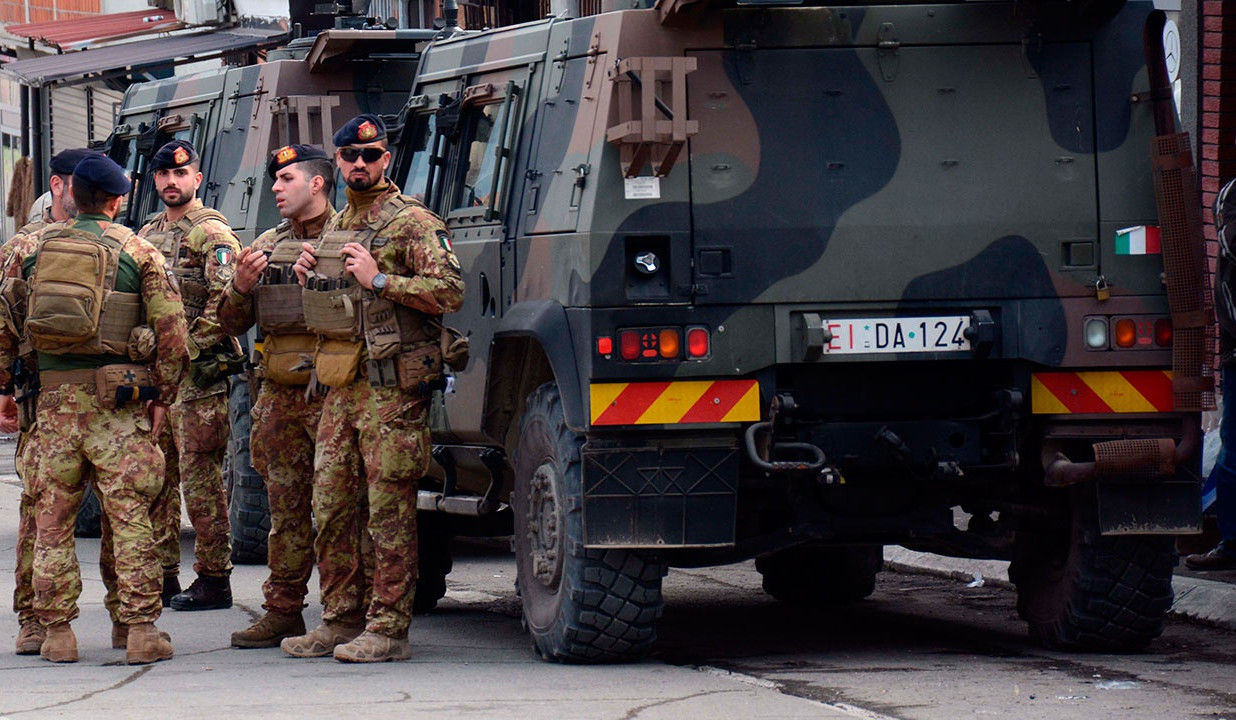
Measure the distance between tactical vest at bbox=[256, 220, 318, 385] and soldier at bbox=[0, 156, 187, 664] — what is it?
439mm

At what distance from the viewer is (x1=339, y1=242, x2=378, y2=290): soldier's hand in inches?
287

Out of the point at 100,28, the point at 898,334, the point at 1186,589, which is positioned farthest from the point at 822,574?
the point at 100,28

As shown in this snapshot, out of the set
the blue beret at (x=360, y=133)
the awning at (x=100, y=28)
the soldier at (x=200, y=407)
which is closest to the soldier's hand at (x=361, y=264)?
the blue beret at (x=360, y=133)

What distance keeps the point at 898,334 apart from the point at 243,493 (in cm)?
475

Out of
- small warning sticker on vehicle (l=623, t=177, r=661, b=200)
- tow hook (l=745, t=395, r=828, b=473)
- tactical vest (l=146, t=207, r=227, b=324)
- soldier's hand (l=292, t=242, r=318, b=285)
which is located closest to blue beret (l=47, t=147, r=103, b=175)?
tactical vest (l=146, t=207, r=227, b=324)

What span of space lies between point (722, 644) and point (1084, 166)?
2.26 m

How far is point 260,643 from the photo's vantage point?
787 cm

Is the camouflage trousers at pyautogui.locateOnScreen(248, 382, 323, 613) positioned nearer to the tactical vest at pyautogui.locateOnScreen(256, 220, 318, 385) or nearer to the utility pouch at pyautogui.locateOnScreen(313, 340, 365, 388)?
the tactical vest at pyautogui.locateOnScreen(256, 220, 318, 385)

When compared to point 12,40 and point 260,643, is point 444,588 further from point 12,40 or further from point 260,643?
point 12,40

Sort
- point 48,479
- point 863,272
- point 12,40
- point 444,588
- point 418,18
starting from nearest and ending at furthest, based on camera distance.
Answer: point 863,272 → point 48,479 → point 444,588 → point 418,18 → point 12,40

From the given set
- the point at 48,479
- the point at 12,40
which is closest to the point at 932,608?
the point at 48,479

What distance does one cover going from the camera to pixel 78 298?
24.3 feet

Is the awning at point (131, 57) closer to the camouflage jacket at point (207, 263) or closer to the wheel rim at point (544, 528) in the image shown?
the camouflage jacket at point (207, 263)

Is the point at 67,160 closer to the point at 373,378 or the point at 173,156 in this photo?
the point at 173,156
